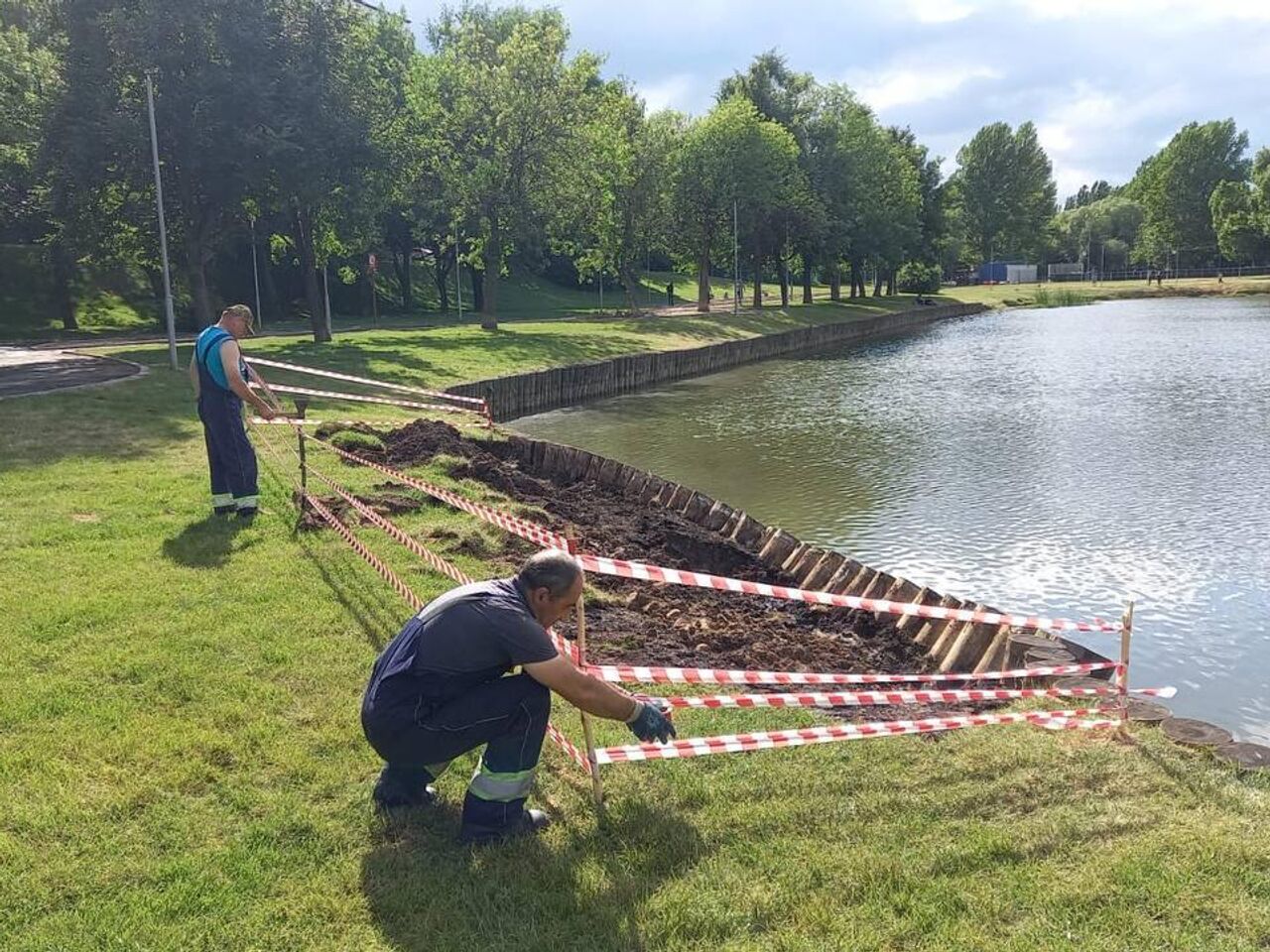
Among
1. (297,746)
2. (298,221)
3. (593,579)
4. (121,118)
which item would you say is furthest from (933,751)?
(298,221)

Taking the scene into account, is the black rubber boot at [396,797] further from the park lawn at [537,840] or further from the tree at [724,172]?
the tree at [724,172]

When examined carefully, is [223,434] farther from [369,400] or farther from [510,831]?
[369,400]

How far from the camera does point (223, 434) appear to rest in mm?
9008

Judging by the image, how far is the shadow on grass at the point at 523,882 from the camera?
11.6ft

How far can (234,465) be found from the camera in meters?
9.14

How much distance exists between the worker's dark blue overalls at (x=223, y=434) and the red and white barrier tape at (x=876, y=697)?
18.3 feet

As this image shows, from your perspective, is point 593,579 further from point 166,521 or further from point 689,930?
point 689,930

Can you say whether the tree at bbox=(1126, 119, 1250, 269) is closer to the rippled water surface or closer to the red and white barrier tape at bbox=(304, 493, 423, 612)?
Result: the rippled water surface

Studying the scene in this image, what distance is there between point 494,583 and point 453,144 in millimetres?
35136

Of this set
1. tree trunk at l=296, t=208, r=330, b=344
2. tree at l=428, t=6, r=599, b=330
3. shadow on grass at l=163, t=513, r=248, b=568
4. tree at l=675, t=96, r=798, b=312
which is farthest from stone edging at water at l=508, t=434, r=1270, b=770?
Answer: tree at l=675, t=96, r=798, b=312

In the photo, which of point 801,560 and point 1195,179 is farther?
point 1195,179

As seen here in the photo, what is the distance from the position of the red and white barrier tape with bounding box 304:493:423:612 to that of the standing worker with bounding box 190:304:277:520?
0.66 meters

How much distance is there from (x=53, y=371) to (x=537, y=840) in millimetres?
21064

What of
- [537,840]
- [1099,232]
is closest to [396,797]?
[537,840]
